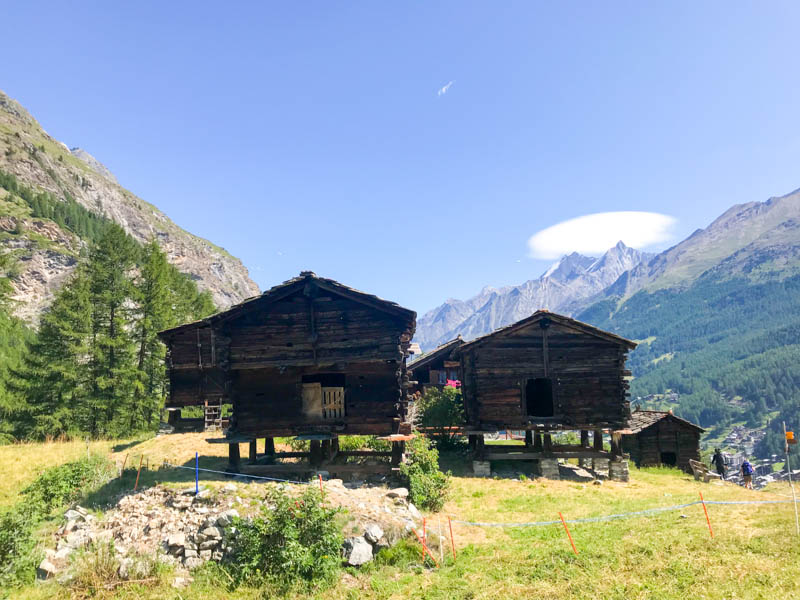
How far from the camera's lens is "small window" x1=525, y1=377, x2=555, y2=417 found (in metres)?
29.6

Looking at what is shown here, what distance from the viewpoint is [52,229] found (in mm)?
121312

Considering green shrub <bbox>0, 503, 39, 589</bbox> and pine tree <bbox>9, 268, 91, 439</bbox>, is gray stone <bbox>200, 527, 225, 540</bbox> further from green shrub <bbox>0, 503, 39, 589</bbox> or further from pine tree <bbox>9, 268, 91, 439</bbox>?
pine tree <bbox>9, 268, 91, 439</bbox>

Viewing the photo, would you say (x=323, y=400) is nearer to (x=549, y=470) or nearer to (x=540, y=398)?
(x=549, y=470)

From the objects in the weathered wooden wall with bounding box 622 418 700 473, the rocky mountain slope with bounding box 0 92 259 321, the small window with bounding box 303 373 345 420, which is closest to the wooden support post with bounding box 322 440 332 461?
the small window with bounding box 303 373 345 420

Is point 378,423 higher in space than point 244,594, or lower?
higher

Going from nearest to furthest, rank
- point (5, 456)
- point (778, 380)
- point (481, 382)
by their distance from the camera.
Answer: point (5, 456) < point (481, 382) < point (778, 380)

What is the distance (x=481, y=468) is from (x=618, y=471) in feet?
23.5

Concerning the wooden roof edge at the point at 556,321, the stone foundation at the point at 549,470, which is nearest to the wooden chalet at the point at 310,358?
the wooden roof edge at the point at 556,321

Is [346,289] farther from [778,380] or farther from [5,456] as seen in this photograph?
[778,380]

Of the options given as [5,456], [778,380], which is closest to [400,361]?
[5,456]

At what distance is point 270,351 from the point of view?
1828cm

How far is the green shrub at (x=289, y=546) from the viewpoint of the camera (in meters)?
11.1

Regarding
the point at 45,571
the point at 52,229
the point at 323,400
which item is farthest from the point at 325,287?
the point at 52,229

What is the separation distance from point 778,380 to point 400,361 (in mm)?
217701
